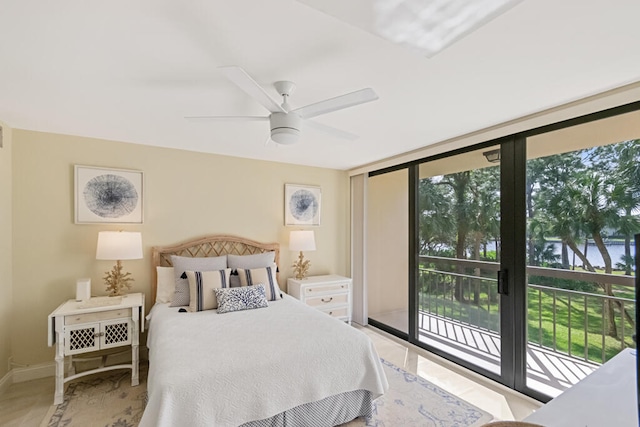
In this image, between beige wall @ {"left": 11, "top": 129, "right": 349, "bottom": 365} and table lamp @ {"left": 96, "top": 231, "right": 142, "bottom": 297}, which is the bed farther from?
beige wall @ {"left": 11, "top": 129, "right": 349, "bottom": 365}

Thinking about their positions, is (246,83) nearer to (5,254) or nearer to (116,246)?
(116,246)

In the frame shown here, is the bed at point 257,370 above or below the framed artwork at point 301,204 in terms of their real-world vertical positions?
below

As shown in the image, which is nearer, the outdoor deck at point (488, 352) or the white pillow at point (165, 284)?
the outdoor deck at point (488, 352)

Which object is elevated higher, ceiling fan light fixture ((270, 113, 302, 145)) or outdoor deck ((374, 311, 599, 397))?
ceiling fan light fixture ((270, 113, 302, 145))

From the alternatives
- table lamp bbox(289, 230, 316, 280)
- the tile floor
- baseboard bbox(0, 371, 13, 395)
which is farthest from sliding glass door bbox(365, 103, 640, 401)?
baseboard bbox(0, 371, 13, 395)

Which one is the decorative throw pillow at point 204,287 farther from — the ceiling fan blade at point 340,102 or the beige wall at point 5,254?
the ceiling fan blade at point 340,102

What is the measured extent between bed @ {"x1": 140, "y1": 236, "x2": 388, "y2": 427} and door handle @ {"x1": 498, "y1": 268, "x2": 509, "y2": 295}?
1391mm

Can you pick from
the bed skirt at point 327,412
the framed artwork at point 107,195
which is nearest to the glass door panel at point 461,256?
the bed skirt at point 327,412

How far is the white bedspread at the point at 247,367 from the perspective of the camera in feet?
5.38

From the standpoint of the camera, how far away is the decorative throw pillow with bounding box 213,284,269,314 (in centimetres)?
284

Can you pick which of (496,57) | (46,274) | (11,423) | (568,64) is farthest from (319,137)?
(11,423)

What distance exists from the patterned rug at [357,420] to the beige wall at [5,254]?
680 millimetres

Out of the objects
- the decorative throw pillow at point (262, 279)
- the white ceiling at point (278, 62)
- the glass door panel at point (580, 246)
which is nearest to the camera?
the white ceiling at point (278, 62)

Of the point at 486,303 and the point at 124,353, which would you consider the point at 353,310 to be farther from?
the point at 124,353
